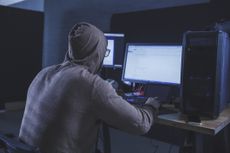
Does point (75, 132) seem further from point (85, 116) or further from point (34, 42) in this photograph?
point (34, 42)

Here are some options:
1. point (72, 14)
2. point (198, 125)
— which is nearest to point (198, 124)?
point (198, 125)

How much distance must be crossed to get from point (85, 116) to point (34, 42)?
423cm

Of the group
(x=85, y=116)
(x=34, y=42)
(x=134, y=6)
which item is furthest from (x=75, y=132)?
(x=34, y=42)

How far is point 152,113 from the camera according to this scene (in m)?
1.54

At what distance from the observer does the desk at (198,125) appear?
144 centimetres

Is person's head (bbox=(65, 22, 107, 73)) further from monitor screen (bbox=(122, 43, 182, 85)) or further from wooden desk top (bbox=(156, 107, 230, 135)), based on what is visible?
monitor screen (bbox=(122, 43, 182, 85))

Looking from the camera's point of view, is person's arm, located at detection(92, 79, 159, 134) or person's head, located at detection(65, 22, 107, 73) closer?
person's arm, located at detection(92, 79, 159, 134)

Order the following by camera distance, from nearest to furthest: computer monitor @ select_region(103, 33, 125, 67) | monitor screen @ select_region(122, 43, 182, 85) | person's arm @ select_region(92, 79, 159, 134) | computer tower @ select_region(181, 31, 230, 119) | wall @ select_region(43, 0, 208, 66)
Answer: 1. person's arm @ select_region(92, 79, 159, 134)
2. computer tower @ select_region(181, 31, 230, 119)
3. monitor screen @ select_region(122, 43, 182, 85)
4. computer monitor @ select_region(103, 33, 125, 67)
5. wall @ select_region(43, 0, 208, 66)

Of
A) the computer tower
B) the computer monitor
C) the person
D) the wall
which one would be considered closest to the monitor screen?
the computer tower

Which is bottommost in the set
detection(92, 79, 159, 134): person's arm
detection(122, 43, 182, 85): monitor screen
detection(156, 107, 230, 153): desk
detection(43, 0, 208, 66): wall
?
detection(156, 107, 230, 153): desk

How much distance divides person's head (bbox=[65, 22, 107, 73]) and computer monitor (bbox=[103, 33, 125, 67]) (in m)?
1.51

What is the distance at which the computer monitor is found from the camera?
3.03m

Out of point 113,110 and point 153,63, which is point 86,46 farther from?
point 153,63

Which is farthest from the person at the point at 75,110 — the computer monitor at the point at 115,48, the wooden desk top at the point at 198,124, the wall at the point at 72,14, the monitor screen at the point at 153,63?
the wall at the point at 72,14
